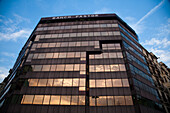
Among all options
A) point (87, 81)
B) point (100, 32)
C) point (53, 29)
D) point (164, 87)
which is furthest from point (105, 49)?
point (164, 87)

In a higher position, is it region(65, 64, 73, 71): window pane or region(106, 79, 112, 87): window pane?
region(65, 64, 73, 71): window pane

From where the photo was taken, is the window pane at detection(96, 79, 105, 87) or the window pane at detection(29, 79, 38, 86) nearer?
the window pane at detection(96, 79, 105, 87)

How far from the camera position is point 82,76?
26469 mm

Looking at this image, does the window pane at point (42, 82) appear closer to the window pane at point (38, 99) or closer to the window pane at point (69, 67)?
the window pane at point (38, 99)

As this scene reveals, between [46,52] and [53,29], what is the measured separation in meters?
10.7

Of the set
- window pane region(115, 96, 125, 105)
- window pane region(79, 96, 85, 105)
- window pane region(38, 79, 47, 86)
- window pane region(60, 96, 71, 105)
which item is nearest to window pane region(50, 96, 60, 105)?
window pane region(60, 96, 71, 105)

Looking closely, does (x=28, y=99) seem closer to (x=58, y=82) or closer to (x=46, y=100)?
(x=46, y=100)

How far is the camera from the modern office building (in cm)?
2278

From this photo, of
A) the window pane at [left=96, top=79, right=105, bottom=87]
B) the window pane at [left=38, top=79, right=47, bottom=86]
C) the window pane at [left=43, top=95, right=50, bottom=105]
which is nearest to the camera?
the window pane at [left=43, top=95, right=50, bottom=105]

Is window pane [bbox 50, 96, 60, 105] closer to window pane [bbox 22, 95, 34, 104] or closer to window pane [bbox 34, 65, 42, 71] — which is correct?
window pane [bbox 22, 95, 34, 104]

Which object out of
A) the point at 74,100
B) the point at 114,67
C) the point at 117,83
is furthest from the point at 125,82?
the point at 74,100

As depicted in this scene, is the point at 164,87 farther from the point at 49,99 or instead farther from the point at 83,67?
the point at 49,99

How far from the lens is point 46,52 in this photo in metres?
32.0

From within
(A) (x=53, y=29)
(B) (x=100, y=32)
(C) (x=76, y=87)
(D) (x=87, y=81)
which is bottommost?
(C) (x=76, y=87)
